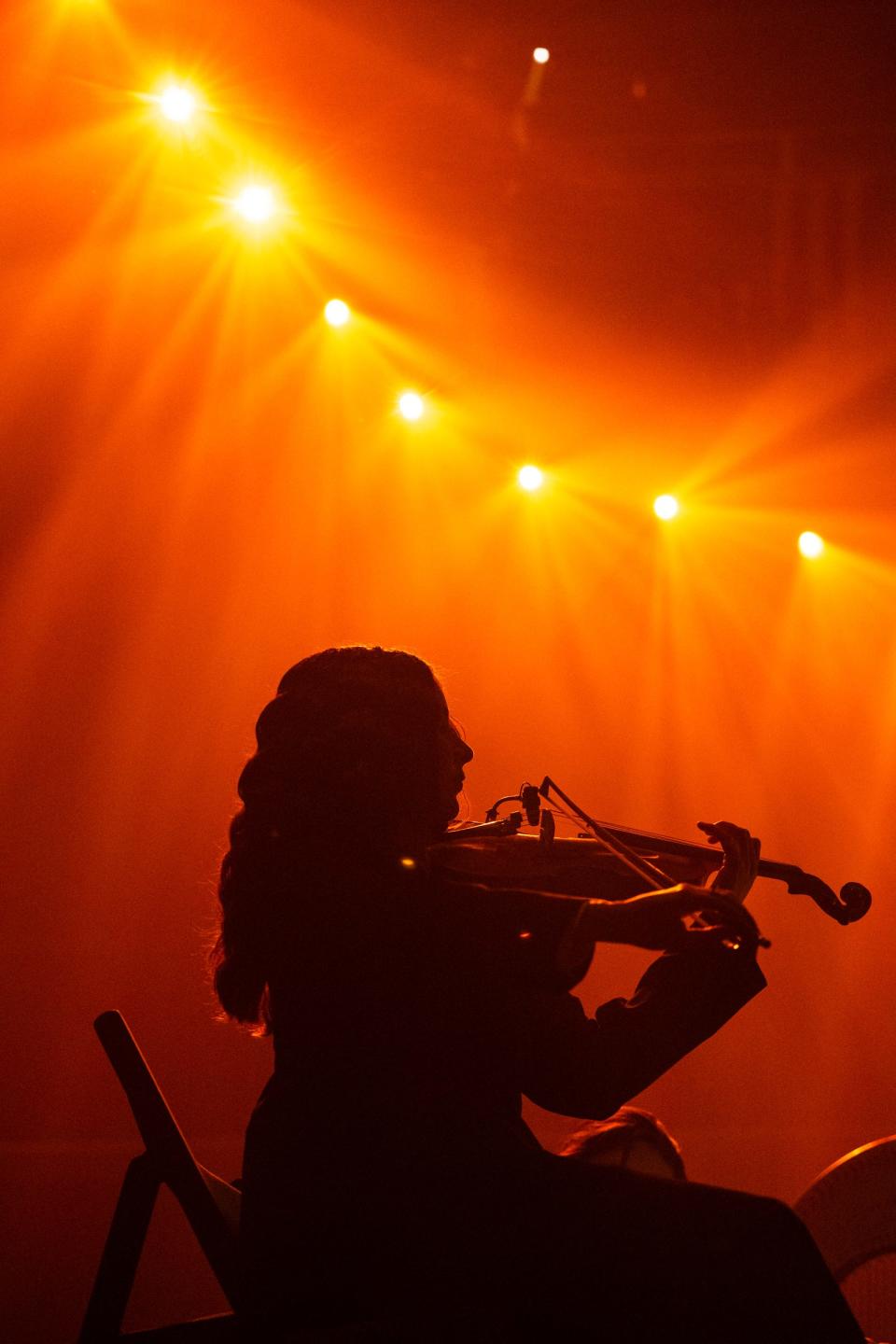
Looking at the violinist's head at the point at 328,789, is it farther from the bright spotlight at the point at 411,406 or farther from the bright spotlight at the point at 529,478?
the bright spotlight at the point at 529,478

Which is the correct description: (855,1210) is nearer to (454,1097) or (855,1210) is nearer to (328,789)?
(454,1097)

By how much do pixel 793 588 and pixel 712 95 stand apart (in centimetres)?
288

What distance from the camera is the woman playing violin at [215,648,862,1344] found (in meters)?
0.91

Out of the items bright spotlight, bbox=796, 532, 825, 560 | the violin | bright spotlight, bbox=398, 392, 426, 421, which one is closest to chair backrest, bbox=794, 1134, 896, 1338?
the violin

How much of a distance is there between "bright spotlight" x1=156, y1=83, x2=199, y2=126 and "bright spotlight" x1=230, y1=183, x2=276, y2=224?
11.6 inches

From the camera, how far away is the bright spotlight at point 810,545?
5254mm

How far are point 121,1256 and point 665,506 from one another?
14.6ft

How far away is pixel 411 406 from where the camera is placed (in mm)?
4305

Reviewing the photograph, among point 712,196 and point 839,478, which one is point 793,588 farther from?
point 712,196

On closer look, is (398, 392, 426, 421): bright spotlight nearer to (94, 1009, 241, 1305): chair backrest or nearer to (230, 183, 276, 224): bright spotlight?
(230, 183, 276, 224): bright spotlight

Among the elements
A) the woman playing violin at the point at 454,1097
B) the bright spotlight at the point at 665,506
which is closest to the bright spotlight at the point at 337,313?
the bright spotlight at the point at 665,506

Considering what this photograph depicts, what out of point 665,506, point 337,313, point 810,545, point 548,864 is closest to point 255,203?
point 337,313

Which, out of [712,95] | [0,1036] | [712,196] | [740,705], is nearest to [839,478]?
[740,705]

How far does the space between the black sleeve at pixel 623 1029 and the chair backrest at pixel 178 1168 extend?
1.11ft
